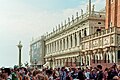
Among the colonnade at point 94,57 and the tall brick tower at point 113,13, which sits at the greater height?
the tall brick tower at point 113,13

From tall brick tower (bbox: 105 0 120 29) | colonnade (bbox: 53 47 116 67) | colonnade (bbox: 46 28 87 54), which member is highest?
tall brick tower (bbox: 105 0 120 29)

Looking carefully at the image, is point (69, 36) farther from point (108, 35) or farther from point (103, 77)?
point (103, 77)

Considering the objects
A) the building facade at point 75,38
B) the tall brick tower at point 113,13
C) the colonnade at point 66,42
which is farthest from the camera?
the colonnade at point 66,42

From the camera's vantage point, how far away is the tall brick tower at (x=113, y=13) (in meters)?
51.1

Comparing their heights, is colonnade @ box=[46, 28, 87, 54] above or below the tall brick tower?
below

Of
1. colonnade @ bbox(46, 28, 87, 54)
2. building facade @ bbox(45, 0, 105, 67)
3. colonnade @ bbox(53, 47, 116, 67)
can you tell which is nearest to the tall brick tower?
building facade @ bbox(45, 0, 105, 67)

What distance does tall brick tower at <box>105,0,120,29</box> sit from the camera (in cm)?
5106

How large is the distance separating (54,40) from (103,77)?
68.5 m

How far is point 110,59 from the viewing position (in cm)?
4519

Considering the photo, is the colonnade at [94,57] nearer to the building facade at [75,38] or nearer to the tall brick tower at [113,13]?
the building facade at [75,38]

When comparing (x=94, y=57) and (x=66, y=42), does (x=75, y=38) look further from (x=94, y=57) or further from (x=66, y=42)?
(x=94, y=57)

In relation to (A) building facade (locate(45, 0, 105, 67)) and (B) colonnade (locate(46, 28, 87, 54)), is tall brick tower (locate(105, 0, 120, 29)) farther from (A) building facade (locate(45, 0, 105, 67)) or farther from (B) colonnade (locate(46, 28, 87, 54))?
(B) colonnade (locate(46, 28, 87, 54))

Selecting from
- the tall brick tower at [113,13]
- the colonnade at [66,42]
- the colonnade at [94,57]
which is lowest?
the colonnade at [94,57]

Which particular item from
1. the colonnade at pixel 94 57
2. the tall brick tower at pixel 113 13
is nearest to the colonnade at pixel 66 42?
the colonnade at pixel 94 57
